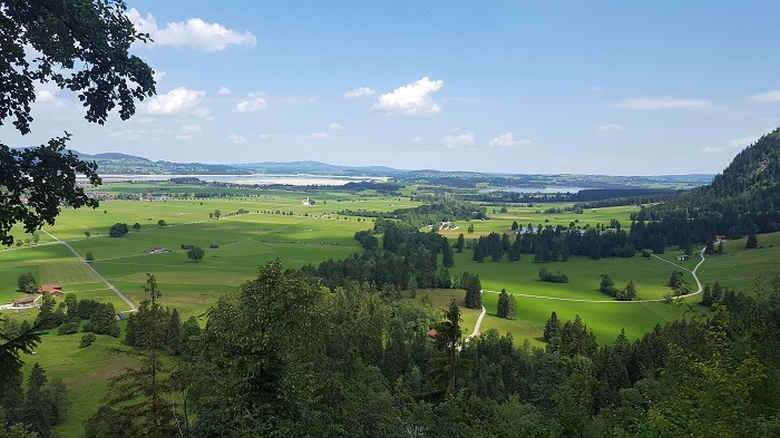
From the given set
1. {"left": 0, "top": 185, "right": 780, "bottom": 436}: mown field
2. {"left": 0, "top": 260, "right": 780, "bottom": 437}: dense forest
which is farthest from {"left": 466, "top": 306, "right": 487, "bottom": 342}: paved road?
{"left": 0, "top": 260, "right": 780, "bottom": 437}: dense forest

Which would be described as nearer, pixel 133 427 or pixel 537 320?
pixel 133 427

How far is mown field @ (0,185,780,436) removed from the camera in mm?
65625

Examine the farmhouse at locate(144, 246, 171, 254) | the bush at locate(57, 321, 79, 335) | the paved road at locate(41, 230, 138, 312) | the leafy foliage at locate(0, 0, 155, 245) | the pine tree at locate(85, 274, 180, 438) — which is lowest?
the bush at locate(57, 321, 79, 335)

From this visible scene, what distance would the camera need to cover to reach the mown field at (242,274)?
6562 cm

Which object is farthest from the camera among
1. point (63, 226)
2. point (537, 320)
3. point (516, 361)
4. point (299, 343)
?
point (63, 226)

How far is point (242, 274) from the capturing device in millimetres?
110625

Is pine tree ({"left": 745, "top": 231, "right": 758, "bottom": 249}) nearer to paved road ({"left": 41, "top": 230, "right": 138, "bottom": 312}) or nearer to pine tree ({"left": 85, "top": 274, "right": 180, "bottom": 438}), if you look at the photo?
paved road ({"left": 41, "top": 230, "right": 138, "bottom": 312})

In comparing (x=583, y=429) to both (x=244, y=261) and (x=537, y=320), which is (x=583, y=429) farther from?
(x=244, y=261)

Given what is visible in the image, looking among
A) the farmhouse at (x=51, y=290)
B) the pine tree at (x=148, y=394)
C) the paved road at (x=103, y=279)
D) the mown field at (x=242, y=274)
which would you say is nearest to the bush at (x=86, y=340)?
the mown field at (x=242, y=274)

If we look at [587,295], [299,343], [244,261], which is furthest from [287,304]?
[244,261]

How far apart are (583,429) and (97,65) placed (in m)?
19.6

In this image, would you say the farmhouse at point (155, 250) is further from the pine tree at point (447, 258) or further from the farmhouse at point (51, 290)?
the pine tree at point (447, 258)

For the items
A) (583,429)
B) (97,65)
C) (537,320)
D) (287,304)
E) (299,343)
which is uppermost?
(97,65)

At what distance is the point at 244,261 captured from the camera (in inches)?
4934
